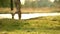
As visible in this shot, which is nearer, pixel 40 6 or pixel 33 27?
pixel 33 27

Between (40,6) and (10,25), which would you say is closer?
(10,25)

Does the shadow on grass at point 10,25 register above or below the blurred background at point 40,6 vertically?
below

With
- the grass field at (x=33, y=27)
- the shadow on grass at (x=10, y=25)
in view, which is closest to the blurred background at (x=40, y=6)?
the grass field at (x=33, y=27)

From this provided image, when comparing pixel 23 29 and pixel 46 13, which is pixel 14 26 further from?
pixel 46 13

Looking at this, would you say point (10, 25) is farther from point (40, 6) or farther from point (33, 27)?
point (40, 6)

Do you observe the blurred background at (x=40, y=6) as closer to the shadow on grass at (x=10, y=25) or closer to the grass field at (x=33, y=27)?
the grass field at (x=33, y=27)

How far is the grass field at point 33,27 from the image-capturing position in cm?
140

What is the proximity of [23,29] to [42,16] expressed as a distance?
46 centimetres

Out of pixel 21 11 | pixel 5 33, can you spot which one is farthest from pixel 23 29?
pixel 21 11

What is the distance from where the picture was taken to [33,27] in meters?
1.53

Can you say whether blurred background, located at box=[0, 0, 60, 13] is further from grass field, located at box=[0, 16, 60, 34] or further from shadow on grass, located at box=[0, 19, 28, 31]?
shadow on grass, located at box=[0, 19, 28, 31]

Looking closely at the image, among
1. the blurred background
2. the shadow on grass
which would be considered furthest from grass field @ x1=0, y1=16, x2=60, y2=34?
the blurred background

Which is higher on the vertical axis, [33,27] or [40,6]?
[40,6]


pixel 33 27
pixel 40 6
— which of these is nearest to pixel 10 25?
pixel 33 27
